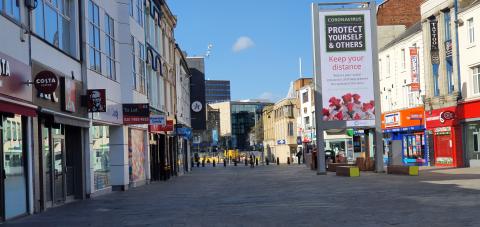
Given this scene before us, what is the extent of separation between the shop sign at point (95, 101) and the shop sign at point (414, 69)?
29164mm

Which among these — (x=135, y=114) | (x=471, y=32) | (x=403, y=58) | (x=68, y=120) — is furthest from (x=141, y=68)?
(x=403, y=58)

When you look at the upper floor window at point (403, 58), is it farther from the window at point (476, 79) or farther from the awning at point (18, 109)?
the awning at point (18, 109)

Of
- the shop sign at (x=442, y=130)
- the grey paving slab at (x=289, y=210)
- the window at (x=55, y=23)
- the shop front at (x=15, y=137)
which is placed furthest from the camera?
the shop sign at (x=442, y=130)

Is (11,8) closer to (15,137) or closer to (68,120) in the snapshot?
(15,137)

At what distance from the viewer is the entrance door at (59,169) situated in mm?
19094

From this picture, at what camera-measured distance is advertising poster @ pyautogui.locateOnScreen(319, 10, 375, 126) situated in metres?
36.1

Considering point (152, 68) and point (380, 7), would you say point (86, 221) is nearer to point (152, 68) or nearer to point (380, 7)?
point (152, 68)

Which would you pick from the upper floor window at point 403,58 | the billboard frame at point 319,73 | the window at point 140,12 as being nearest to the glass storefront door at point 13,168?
the window at point 140,12

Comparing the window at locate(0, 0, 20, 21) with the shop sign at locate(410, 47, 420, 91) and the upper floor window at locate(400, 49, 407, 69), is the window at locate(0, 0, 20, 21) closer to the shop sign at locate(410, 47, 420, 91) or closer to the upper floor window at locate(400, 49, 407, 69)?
the shop sign at locate(410, 47, 420, 91)

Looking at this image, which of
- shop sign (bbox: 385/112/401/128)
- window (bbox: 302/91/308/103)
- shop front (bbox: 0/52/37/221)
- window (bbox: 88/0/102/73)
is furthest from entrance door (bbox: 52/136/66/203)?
window (bbox: 302/91/308/103)

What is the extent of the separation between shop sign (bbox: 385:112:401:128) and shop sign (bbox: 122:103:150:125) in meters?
28.3

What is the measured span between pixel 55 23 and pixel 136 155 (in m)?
12.1

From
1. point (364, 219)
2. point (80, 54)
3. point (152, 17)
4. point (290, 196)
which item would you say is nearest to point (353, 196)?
point (290, 196)

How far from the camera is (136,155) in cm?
3019
